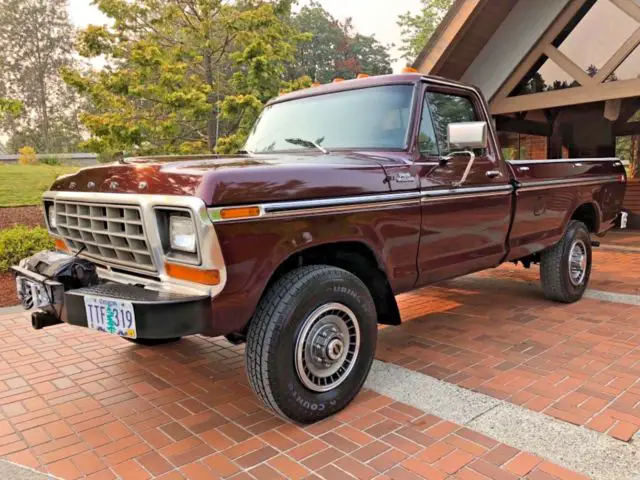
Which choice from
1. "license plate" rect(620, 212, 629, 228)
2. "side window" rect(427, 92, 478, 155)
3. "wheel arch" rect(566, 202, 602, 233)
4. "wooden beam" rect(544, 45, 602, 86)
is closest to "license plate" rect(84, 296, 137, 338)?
"side window" rect(427, 92, 478, 155)

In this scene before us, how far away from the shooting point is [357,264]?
3.54m

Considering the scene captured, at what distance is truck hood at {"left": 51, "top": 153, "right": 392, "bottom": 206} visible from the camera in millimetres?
2652

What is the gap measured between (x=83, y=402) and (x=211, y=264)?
67.7 inches

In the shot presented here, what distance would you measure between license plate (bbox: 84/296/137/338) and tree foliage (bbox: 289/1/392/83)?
125 ft

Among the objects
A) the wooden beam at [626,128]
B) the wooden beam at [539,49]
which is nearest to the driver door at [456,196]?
the wooden beam at [539,49]

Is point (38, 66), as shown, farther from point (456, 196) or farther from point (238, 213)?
point (238, 213)

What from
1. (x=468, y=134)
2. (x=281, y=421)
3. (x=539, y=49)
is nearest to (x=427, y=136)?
(x=468, y=134)

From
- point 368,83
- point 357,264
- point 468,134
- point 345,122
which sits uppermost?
point 368,83

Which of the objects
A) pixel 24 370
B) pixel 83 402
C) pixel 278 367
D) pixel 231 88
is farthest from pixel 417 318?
pixel 231 88

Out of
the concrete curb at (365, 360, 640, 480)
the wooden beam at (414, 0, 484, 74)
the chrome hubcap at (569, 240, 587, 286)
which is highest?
the wooden beam at (414, 0, 484, 74)

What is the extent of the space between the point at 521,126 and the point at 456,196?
955 cm

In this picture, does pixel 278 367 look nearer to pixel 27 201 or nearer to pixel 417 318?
pixel 417 318

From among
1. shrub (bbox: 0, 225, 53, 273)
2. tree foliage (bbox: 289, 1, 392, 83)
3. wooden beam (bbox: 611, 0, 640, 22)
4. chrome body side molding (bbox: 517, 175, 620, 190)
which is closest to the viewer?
chrome body side molding (bbox: 517, 175, 620, 190)

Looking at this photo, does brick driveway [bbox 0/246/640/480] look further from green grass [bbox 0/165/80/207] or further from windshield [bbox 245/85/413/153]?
green grass [bbox 0/165/80/207]
